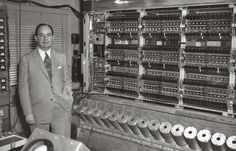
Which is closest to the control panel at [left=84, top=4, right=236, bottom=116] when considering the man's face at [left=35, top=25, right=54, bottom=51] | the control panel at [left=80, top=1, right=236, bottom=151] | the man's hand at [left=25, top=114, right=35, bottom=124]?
the control panel at [left=80, top=1, right=236, bottom=151]

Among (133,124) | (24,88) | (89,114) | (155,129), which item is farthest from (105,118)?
(24,88)

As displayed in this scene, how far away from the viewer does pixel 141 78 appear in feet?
13.6

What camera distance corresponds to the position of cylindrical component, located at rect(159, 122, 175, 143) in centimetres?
358

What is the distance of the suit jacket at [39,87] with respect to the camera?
10.5 ft

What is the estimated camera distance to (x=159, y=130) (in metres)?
3.68

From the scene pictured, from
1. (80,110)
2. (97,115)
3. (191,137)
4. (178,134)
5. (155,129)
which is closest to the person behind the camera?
(191,137)

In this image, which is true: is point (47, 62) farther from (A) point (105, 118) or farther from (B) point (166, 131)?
(B) point (166, 131)

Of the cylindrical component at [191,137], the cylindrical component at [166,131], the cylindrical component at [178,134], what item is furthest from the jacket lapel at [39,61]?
the cylindrical component at [191,137]

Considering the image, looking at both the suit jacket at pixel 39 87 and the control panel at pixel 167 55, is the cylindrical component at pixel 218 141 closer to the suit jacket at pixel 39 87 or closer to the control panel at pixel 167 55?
the control panel at pixel 167 55

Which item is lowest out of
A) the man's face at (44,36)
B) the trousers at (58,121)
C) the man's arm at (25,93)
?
the trousers at (58,121)

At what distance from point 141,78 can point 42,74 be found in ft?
4.98

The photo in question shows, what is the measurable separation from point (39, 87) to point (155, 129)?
1.59 metres

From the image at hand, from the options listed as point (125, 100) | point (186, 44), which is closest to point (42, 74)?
point (125, 100)

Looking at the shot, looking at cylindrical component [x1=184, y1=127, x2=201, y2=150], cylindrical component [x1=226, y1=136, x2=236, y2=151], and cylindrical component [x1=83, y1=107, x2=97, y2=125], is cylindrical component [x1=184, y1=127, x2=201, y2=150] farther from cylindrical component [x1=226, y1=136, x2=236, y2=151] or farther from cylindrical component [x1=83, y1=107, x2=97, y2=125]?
cylindrical component [x1=83, y1=107, x2=97, y2=125]
